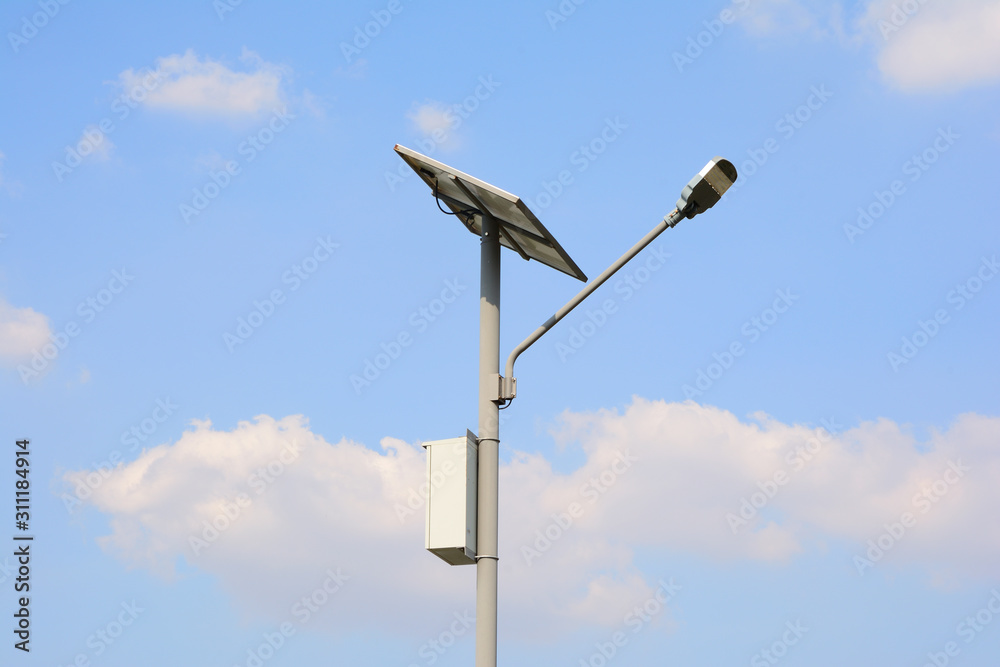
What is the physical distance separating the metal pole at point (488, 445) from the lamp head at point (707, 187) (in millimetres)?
1639

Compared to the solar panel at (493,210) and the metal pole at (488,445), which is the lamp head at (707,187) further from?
the metal pole at (488,445)

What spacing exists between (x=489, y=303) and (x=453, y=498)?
174cm

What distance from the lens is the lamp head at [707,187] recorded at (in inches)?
377

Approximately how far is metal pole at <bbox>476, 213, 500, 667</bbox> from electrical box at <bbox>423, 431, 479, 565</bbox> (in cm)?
8

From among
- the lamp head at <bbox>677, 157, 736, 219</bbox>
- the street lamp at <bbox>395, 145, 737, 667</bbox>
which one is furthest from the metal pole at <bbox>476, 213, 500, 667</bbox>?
the lamp head at <bbox>677, 157, 736, 219</bbox>

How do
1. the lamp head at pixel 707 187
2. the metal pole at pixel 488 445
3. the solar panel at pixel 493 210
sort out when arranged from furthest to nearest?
the lamp head at pixel 707 187
the solar panel at pixel 493 210
the metal pole at pixel 488 445

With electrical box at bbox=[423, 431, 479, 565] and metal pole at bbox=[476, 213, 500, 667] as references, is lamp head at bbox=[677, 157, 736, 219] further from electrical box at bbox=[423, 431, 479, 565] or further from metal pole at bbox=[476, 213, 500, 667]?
electrical box at bbox=[423, 431, 479, 565]

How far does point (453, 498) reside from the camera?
895 centimetres

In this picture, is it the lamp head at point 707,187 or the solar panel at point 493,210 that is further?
the lamp head at point 707,187

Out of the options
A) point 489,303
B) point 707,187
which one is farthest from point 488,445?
point 707,187

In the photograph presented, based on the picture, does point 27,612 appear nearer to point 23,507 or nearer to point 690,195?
point 23,507

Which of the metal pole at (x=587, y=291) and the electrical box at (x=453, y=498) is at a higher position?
the metal pole at (x=587, y=291)

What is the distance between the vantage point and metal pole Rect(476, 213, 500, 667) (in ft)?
28.8

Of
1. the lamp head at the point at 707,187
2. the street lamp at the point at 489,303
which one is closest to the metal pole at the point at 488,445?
the street lamp at the point at 489,303
